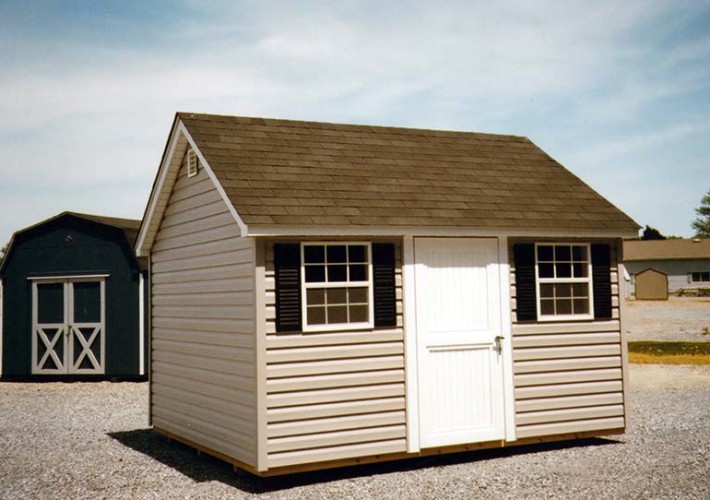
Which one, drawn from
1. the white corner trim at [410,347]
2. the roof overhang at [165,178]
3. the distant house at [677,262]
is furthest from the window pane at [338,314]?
the distant house at [677,262]

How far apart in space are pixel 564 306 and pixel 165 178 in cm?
581

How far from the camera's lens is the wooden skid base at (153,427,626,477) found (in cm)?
855

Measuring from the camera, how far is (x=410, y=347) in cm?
930

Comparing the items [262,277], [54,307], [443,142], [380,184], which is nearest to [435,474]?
[262,277]

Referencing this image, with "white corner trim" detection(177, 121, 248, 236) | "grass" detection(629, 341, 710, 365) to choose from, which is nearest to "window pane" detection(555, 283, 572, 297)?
"white corner trim" detection(177, 121, 248, 236)

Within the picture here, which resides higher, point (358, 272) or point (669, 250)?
point (669, 250)

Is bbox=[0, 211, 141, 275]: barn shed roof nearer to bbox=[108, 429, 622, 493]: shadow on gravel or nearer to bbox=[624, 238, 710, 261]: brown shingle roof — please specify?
bbox=[108, 429, 622, 493]: shadow on gravel

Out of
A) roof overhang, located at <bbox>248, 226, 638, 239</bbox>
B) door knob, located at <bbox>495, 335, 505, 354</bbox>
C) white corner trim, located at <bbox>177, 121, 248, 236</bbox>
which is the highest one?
white corner trim, located at <bbox>177, 121, 248, 236</bbox>

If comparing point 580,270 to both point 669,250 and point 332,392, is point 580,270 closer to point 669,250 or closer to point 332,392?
point 332,392

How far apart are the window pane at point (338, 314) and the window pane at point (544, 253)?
2.92 meters

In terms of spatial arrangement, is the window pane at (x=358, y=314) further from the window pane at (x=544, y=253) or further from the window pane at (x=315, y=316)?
the window pane at (x=544, y=253)

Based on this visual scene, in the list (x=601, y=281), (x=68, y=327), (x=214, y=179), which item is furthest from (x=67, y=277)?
(x=601, y=281)

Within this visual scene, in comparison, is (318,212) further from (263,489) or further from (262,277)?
(263,489)

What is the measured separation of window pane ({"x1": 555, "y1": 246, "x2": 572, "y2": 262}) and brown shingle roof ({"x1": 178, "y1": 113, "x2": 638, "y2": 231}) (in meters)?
0.38
